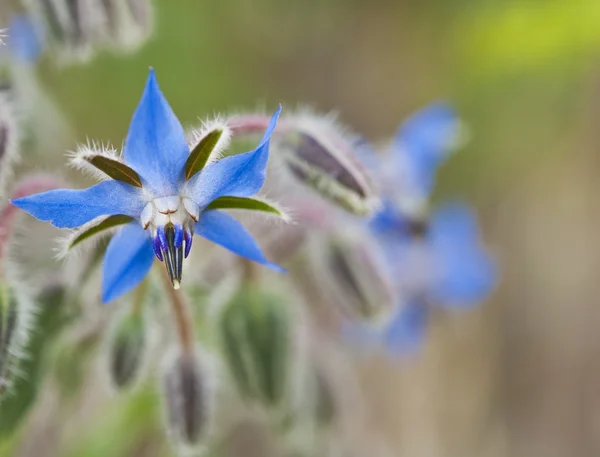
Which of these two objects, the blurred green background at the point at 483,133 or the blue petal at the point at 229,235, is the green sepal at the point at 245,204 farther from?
the blurred green background at the point at 483,133

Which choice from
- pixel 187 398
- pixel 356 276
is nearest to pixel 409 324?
pixel 356 276

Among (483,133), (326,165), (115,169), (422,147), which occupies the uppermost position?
(483,133)

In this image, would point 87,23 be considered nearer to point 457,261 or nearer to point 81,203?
point 81,203

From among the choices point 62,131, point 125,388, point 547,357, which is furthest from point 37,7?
point 547,357

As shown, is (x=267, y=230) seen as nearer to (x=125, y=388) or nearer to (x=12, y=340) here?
(x=125, y=388)

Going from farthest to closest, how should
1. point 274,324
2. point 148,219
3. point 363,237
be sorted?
1. point 363,237
2. point 274,324
3. point 148,219

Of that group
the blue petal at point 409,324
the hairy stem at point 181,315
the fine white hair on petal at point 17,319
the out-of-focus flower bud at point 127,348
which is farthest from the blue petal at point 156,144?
the blue petal at point 409,324
